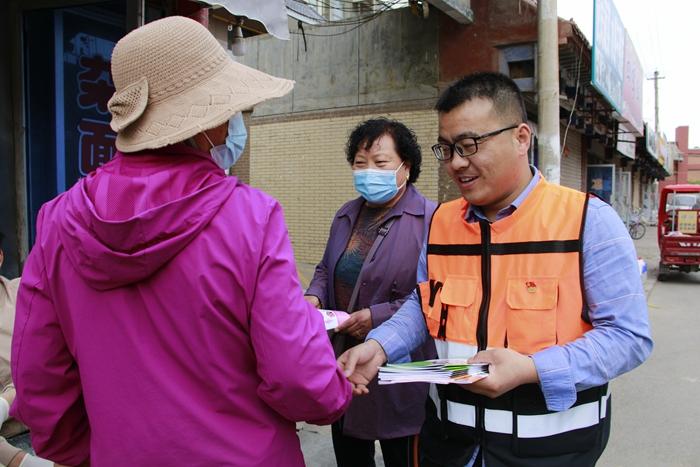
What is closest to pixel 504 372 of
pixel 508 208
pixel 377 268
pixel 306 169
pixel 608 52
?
pixel 508 208

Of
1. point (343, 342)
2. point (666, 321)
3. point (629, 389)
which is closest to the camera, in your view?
point (343, 342)

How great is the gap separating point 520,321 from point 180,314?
909mm

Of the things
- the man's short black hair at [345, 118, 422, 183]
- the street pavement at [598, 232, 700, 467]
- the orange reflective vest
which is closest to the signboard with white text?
the street pavement at [598, 232, 700, 467]

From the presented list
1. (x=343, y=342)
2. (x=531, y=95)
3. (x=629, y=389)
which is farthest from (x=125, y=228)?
(x=531, y=95)

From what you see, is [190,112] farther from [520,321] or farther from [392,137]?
[392,137]

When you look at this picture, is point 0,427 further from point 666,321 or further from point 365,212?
point 666,321

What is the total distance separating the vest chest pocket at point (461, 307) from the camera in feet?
5.53

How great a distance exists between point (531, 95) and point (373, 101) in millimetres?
2881

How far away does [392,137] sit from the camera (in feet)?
9.41

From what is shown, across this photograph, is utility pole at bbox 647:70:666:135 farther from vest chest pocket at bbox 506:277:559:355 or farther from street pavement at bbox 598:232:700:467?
vest chest pocket at bbox 506:277:559:355

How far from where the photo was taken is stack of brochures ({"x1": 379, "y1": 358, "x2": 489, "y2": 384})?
1453 mm

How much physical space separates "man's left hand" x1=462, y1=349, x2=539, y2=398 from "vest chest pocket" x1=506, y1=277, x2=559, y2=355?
0.08 metres

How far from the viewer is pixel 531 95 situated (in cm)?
979

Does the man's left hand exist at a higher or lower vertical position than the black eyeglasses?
lower
